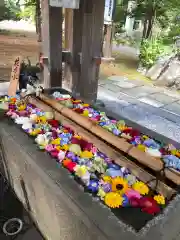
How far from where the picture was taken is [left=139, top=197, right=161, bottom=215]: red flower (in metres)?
1.42

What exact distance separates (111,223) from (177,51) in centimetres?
796

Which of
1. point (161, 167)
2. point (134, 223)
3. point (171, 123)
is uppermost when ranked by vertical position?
point (161, 167)

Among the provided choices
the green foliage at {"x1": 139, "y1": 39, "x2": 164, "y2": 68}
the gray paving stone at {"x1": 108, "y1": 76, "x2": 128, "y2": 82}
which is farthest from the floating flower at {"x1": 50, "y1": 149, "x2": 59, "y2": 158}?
the green foliage at {"x1": 139, "y1": 39, "x2": 164, "y2": 68}

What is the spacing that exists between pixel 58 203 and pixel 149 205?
626mm

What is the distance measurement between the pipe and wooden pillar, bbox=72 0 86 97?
131cm

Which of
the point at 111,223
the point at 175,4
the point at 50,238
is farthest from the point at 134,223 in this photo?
the point at 175,4

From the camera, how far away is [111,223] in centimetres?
131

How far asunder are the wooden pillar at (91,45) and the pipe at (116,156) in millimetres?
1000

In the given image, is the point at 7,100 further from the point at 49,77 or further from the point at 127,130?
the point at 127,130

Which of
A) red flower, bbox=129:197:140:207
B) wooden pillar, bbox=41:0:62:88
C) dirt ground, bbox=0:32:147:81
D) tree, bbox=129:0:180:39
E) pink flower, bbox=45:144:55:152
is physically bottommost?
dirt ground, bbox=0:32:147:81

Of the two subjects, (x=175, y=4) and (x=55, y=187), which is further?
(x=175, y=4)

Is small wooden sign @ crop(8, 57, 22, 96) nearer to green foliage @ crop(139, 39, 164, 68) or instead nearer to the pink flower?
the pink flower

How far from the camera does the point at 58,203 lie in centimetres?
158

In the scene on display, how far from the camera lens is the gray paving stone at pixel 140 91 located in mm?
6371
